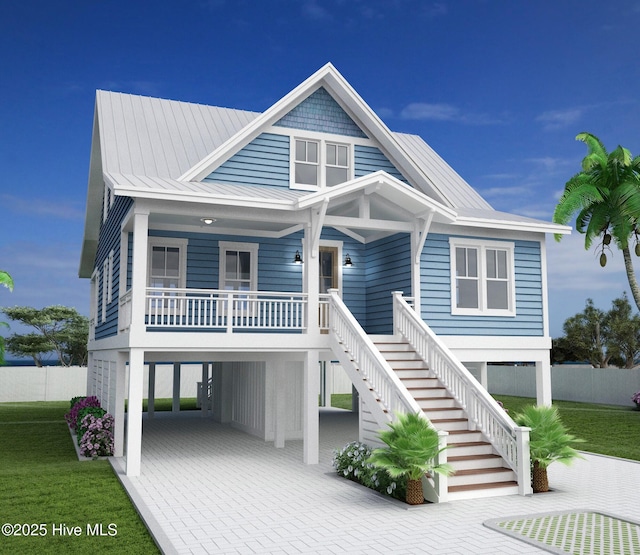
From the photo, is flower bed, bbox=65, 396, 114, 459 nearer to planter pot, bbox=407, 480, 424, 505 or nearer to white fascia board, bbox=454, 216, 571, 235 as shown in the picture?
planter pot, bbox=407, 480, 424, 505

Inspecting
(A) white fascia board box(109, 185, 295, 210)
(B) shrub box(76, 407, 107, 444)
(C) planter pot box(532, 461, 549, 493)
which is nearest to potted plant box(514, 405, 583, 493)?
(C) planter pot box(532, 461, 549, 493)

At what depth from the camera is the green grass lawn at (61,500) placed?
28.8 ft

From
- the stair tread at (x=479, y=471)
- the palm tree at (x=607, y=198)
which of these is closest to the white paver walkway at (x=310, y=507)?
the stair tread at (x=479, y=471)

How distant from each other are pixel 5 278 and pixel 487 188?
64.3 metres

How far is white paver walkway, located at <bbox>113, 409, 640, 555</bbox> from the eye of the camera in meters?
8.68

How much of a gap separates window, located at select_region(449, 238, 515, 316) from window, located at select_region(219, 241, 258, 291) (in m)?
5.36

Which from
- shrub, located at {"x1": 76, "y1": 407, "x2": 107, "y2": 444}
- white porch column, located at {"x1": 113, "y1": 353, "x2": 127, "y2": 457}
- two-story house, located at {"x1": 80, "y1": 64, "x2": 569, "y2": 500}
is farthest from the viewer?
shrub, located at {"x1": 76, "y1": 407, "x2": 107, "y2": 444}

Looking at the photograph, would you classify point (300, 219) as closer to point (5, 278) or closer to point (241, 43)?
point (5, 278)

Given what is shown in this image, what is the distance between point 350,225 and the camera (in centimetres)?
1583

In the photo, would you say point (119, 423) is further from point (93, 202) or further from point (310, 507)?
point (93, 202)

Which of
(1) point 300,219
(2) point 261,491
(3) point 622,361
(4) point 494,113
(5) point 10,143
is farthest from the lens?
(5) point 10,143

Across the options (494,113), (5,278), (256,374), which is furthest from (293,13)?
A: (256,374)

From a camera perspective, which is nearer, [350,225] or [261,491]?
[261,491]

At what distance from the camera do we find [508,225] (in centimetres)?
1808
